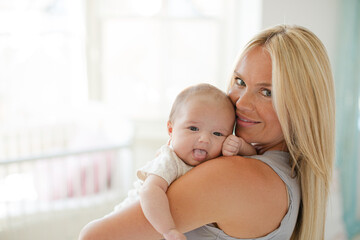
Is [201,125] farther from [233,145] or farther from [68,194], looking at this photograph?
[68,194]

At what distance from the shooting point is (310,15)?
2684 mm

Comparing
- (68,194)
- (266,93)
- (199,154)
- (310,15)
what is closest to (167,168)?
(199,154)

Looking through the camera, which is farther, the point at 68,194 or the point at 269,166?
the point at 68,194

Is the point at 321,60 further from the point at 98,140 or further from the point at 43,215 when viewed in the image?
the point at 98,140

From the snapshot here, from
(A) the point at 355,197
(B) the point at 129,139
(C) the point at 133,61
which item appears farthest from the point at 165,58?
(A) the point at 355,197

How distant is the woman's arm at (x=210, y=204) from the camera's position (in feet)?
3.00

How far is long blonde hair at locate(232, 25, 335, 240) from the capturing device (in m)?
1.00

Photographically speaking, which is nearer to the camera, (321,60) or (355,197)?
(321,60)

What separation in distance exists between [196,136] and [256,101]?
20cm

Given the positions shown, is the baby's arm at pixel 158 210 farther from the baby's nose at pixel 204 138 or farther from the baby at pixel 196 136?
the baby's nose at pixel 204 138

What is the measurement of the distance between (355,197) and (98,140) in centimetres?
217

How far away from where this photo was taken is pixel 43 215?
217cm

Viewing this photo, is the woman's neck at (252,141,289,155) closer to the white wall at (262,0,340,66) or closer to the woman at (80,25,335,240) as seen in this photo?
the woman at (80,25,335,240)

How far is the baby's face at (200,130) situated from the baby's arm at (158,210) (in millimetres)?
179
